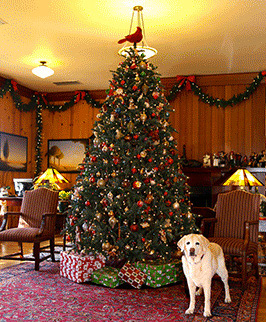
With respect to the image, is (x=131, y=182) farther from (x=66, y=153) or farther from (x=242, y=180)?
(x=66, y=153)

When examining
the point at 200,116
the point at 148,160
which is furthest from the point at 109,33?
the point at 200,116

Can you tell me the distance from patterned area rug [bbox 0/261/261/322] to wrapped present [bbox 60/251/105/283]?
0.08 m

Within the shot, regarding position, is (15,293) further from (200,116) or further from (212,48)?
(200,116)

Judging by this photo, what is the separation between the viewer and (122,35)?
6230 mm

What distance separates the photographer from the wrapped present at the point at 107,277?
416 cm

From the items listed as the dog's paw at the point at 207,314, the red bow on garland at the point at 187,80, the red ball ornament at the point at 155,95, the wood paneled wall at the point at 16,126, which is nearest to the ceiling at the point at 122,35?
the red bow on garland at the point at 187,80

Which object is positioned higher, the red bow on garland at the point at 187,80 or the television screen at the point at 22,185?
the red bow on garland at the point at 187,80

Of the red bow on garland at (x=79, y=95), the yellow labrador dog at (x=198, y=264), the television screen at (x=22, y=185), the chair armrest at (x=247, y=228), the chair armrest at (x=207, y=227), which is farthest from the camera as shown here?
the red bow on garland at (x=79, y=95)

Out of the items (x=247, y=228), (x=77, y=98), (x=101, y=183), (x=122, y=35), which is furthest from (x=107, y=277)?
(x=77, y=98)

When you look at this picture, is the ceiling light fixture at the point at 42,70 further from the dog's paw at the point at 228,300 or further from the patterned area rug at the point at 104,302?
the dog's paw at the point at 228,300

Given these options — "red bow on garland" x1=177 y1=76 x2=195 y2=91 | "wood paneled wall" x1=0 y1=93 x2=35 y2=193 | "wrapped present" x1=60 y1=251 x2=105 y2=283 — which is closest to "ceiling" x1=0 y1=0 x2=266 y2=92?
"red bow on garland" x1=177 y1=76 x2=195 y2=91

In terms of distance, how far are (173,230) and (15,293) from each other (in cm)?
186

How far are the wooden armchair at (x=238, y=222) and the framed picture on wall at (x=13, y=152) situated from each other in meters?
5.28

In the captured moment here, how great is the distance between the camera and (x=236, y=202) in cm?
480
